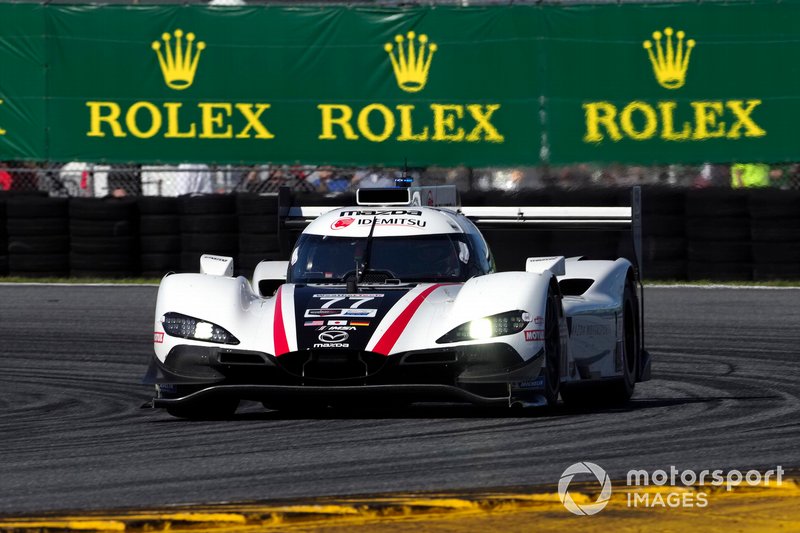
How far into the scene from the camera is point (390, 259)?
31.9 ft

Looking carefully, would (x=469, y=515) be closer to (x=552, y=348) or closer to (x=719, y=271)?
(x=552, y=348)

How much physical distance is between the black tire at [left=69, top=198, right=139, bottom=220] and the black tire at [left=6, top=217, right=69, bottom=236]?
0.19 metres

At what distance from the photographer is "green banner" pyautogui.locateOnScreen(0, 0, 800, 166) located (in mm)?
19453

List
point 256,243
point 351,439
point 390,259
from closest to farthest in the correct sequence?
point 351,439 → point 390,259 → point 256,243

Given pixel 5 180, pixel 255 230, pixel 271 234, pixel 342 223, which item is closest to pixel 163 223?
pixel 255 230

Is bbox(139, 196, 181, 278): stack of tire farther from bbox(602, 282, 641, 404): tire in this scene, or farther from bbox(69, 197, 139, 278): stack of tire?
bbox(602, 282, 641, 404): tire

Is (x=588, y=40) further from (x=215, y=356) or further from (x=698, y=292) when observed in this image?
(x=215, y=356)

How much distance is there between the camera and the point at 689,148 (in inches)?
764

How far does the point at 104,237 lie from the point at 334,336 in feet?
37.3

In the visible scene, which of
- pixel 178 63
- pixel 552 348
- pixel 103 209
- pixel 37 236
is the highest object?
pixel 178 63

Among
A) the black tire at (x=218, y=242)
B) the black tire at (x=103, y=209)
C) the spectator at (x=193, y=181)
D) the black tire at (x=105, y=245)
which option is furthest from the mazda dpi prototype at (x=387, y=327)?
the spectator at (x=193, y=181)

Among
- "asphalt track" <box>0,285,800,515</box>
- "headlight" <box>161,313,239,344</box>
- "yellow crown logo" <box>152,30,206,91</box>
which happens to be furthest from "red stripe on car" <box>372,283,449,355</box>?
"yellow crown logo" <box>152,30,206,91</box>

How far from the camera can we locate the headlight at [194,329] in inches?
342

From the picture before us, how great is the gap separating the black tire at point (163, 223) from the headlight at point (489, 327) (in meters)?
11.1
